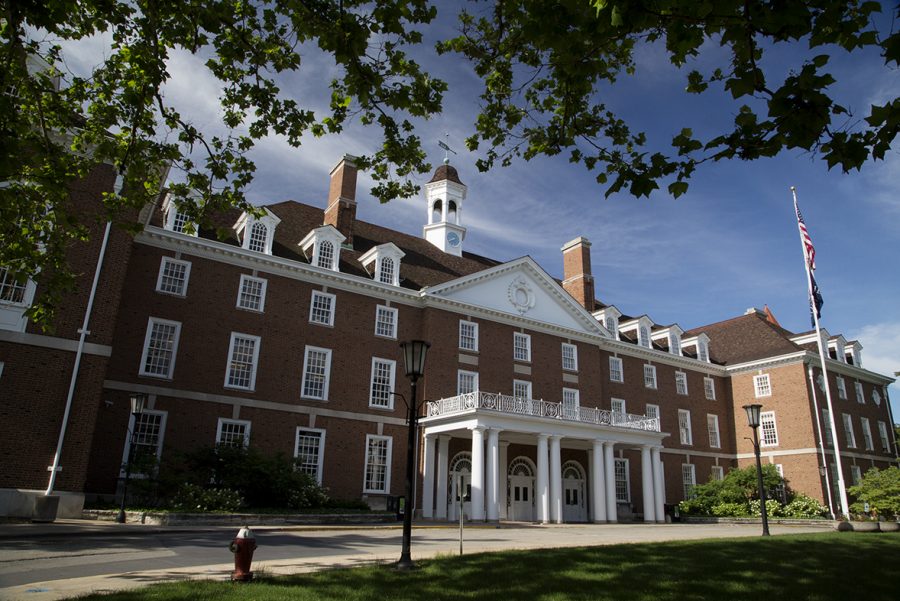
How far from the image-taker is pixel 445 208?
36406 millimetres

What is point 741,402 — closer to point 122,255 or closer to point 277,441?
point 277,441

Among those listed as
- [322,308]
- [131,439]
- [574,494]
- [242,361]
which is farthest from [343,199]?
[574,494]

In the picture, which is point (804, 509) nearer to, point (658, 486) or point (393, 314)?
point (658, 486)

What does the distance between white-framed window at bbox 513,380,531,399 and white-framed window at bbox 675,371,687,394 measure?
13.4 meters

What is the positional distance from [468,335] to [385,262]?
551 centimetres

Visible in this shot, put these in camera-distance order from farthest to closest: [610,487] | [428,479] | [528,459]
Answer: [528,459] < [610,487] < [428,479]

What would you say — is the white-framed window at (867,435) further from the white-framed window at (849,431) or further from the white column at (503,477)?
the white column at (503,477)

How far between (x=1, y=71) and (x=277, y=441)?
61.5 ft

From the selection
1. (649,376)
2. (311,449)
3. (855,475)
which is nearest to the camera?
A: (311,449)

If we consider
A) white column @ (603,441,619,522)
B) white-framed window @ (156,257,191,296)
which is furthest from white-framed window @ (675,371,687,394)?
white-framed window @ (156,257,191,296)

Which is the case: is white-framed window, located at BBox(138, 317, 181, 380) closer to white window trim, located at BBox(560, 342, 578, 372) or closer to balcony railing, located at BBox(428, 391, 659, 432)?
balcony railing, located at BBox(428, 391, 659, 432)

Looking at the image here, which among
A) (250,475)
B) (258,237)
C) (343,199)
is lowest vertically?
(250,475)

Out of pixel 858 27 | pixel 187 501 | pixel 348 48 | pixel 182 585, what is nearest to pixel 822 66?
pixel 858 27

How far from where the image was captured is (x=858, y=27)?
18.1 ft
